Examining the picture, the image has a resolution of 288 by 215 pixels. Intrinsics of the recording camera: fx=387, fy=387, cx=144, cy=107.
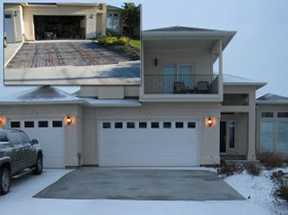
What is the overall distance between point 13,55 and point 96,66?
5.02 m

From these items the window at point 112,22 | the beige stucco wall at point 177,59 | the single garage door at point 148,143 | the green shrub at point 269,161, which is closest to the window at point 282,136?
the green shrub at point 269,161

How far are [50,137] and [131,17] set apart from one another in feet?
33.6

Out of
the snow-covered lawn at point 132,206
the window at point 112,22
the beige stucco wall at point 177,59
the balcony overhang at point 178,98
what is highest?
the window at point 112,22

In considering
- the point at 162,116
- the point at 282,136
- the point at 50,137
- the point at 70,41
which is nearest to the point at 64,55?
the point at 70,41

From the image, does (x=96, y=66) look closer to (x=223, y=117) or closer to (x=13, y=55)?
(x=13, y=55)

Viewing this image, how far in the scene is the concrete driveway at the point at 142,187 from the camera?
1018cm

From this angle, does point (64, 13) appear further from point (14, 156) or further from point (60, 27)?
point (14, 156)

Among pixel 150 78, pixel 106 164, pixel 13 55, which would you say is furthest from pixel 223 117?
pixel 13 55

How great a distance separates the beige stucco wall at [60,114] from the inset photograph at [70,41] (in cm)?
463

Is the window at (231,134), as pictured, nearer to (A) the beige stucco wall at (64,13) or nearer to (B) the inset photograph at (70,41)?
(B) the inset photograph at (70,41)

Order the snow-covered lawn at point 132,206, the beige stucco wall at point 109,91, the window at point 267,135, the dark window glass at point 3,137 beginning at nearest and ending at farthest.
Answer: the snow-covered lawn at point 132,206 < the dark window glass at point 3,137 < the beige stucco wall at point 109,91 < the window at point 267,135

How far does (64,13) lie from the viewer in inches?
941

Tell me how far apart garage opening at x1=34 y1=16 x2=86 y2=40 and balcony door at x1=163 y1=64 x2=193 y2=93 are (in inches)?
255

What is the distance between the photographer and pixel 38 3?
2359 centimetres
